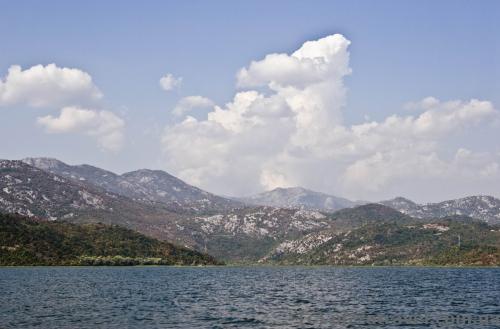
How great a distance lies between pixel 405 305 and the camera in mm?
113500

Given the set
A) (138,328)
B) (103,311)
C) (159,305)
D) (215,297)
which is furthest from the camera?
(215,297)

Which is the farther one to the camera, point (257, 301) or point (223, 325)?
point (257, 301)

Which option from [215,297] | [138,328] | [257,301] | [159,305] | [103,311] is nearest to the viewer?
[138,328]

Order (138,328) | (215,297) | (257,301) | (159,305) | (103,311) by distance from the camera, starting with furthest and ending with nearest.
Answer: (215,297) → (257,301) → (159,305) → (103,311) → (138,328)

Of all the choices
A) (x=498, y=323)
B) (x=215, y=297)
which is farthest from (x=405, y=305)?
(x=215, y=297)

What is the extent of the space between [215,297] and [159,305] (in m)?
24.1

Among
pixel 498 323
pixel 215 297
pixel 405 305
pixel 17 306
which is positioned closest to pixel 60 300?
pixel 17 306

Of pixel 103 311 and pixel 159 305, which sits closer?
pixel 103 311

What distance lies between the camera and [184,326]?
80.7 meters

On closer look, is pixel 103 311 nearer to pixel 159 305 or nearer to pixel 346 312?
pixel 159 305

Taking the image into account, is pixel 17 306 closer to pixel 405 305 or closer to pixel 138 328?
pixel 138 328

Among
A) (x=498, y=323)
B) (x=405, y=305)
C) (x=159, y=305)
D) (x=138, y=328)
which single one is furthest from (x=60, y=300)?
(x=498, y=323)

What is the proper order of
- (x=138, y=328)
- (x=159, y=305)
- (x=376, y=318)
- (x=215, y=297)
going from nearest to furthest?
(x=138, y=328), (x=376, y=318), (x=159, y=305), (x=215, y=297)

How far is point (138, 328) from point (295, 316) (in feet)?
92.4
